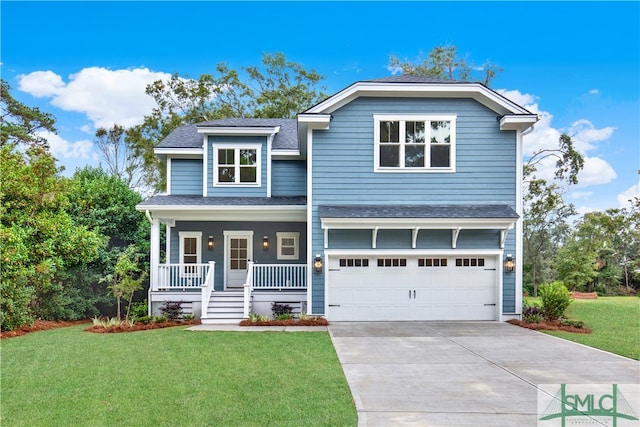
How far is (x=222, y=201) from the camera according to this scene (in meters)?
15.0

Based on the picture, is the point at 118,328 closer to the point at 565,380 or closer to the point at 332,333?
the point at 332,333

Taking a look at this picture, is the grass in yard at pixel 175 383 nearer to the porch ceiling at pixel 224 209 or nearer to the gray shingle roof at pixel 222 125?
the porch ceiling at pixel 224 209

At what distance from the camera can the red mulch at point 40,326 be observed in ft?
37.7

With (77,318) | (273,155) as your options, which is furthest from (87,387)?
(273,155)

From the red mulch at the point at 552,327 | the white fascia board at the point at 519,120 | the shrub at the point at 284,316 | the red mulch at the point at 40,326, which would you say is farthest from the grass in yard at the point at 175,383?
the white fascia board at the point at 519,120

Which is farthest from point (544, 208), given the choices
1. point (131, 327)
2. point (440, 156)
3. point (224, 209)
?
point (131, 327)

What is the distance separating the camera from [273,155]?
53.0 feet

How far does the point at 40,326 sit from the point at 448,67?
918 inches

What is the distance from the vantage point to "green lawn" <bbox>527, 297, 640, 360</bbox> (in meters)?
9.48

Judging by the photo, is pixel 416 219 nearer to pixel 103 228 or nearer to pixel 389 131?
pixel 389 131

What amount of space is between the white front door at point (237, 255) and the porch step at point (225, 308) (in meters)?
1.73

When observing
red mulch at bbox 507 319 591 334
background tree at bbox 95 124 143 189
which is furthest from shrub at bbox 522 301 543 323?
background tree at bbox 95 124 143 189

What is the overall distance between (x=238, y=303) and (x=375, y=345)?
536 centimetres

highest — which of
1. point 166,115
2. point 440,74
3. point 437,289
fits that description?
point 440,74
